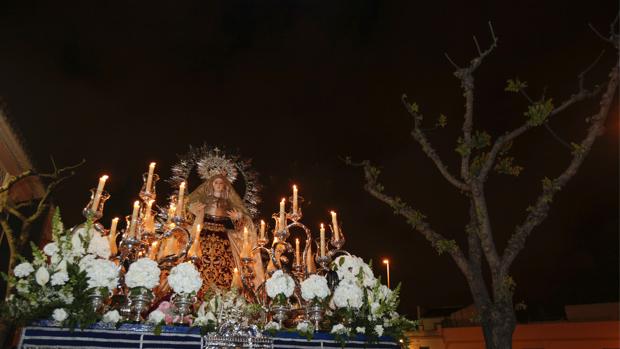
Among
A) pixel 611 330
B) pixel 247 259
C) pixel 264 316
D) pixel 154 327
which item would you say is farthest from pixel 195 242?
pixel 611 330

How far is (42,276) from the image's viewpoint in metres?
4.77

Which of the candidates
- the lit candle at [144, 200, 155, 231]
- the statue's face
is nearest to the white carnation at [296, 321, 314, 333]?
the lit candle at [144, 200, 155, 231]

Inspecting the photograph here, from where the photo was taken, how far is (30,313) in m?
4.56

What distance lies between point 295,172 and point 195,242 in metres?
9.22

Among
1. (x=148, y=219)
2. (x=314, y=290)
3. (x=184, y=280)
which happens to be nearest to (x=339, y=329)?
(x=314, y=290)

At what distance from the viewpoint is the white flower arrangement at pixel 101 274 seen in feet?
16.4

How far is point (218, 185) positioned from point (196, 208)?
0.81 m

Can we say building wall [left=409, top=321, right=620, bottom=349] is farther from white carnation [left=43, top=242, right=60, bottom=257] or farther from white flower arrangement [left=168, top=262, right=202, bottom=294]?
white carnation [left=43, top=242, right=60, bottom=257]

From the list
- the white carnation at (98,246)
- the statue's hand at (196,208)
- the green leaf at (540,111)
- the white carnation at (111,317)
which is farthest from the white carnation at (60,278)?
the green leaf at (540,111)

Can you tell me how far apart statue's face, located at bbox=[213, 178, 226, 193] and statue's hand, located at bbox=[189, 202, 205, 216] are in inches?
22.4

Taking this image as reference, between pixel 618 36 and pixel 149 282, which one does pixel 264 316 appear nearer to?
pixel 149 282

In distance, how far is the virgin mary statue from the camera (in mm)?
9562

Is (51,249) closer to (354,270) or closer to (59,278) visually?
(59,278)

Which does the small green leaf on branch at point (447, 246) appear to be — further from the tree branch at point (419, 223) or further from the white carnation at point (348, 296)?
the white carnation at point (348, 296)
